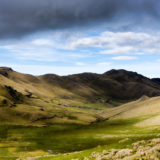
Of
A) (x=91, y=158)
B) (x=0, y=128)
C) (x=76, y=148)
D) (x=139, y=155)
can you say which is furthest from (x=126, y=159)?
(x=0, y=128)

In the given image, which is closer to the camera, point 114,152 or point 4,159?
point 114,152

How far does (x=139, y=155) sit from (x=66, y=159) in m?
22.1

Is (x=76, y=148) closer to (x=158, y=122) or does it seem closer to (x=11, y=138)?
(x=11, y=138)

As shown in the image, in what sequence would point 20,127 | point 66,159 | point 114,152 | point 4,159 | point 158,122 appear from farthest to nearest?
point 20,127, point 158,122, point 4,159, point 66,159, point 114,152

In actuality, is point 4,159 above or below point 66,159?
below

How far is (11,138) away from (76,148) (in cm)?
6298

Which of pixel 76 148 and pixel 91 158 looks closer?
pixel 91 158

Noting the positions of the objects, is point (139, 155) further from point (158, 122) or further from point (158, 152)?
point (158, 122)

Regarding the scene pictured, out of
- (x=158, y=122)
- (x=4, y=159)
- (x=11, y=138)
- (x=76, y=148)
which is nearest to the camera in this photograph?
(x=4, y=159)

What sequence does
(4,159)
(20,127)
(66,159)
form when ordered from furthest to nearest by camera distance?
(20,127)
(4,159)
(66,159)

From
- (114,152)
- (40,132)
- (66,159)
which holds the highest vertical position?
(114,152)

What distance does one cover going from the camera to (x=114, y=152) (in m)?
39.6

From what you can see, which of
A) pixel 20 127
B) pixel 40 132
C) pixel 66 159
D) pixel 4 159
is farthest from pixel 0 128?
pixel 66 159

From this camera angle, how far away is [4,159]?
7969cm
